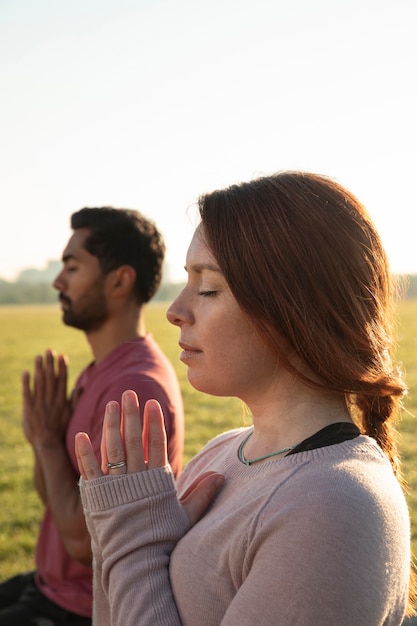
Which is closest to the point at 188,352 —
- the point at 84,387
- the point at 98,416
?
the point at 98,416

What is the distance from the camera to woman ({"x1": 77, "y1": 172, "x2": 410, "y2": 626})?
1.54 metres

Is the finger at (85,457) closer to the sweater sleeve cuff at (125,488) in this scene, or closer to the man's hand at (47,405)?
the sweater sleeve cuff at (125,488)

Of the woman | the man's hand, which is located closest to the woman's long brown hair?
the woman

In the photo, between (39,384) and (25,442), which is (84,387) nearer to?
(39,384)

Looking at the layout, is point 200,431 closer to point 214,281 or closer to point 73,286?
point 73,286

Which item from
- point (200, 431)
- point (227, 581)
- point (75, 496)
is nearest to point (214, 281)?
point (227, 581)

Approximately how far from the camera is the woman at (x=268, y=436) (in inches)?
60.8

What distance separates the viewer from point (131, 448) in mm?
1826

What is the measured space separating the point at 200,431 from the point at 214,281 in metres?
9.30

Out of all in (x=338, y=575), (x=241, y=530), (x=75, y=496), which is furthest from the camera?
(x=75, y=496)

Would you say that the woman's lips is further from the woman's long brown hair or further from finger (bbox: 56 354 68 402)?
finger (bbox: 56 354 68 402)

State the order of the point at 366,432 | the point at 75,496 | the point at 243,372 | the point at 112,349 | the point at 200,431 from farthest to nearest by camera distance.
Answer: the point at 200,431, the point at 112,349, the point at 75,496, the point at 366,432, the point at 243,372

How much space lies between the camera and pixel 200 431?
36.0 feet

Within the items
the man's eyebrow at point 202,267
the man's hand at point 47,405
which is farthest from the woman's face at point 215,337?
the man's hand at point 47,405
